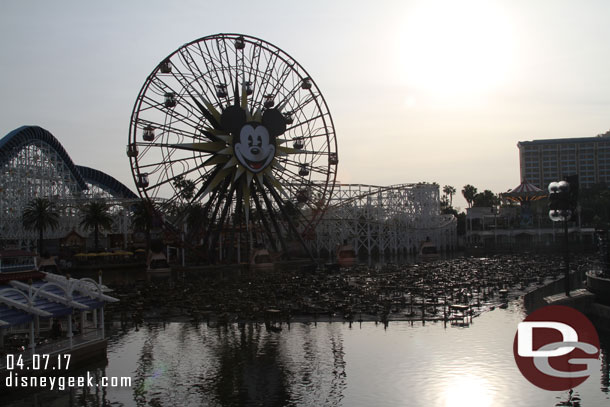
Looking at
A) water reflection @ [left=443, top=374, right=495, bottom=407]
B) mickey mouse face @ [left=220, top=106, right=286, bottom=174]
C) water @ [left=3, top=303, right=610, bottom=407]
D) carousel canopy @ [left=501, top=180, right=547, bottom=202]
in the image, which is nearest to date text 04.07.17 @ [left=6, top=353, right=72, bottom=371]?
water @ [left=3, top=303, right=610, bottom=407]

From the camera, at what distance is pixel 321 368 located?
3148cm

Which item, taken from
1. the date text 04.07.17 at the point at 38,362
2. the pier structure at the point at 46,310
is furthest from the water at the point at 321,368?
the pier structure at the point at 46,310

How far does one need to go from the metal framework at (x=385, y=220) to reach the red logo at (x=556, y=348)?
81.1m

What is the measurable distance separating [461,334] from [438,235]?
103693 millimetres

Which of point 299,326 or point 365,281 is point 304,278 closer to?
point 365,281

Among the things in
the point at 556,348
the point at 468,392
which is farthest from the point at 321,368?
the point at 556,348

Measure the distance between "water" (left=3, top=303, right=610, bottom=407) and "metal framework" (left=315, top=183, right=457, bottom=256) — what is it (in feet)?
273

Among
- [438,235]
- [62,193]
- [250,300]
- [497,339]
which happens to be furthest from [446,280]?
[62,193]

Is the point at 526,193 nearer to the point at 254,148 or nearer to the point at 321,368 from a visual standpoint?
the point at 254,148

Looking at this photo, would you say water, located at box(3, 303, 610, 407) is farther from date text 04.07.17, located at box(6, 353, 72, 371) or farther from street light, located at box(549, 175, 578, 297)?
street light, located at box(549, 175, 578, 297)

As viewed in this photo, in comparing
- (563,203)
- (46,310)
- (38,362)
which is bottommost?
(38,362)

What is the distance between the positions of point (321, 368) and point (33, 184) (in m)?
99.6

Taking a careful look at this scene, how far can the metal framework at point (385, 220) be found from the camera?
4985 inches

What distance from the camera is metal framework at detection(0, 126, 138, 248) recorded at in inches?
4259
